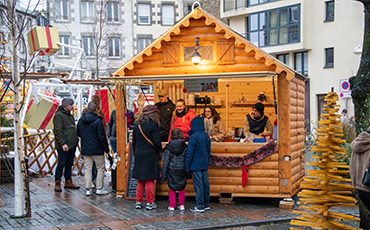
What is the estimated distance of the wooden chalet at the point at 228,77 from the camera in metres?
8.03

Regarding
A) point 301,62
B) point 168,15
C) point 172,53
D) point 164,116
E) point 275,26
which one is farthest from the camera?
point 168,15

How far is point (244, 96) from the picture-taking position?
38.9 ft

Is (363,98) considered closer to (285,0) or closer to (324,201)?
(324,201)

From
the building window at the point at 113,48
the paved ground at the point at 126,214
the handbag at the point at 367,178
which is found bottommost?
the paved ground at the point at 126,214

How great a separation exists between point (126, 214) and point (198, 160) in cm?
156

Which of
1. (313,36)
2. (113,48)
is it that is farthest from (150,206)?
(113,48)

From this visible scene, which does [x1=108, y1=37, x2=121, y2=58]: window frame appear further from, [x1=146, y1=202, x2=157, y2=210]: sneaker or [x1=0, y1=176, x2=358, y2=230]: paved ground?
[x1=146, y1=202, x2=157, y2=210]: sneaker

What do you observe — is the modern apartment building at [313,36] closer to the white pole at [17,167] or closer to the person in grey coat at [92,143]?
the person in grey coat at [92,143]

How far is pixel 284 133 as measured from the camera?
26.3 ft

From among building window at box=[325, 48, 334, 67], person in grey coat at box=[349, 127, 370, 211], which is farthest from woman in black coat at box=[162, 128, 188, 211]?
building window at box=[325, 48, 334, 67]

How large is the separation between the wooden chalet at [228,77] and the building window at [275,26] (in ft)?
67.7

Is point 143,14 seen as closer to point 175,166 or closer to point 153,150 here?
point 153,150

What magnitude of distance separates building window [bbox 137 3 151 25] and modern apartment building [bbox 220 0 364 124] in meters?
7.46

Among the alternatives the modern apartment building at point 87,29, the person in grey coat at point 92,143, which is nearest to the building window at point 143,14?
the modern apartment building at point 87,29
